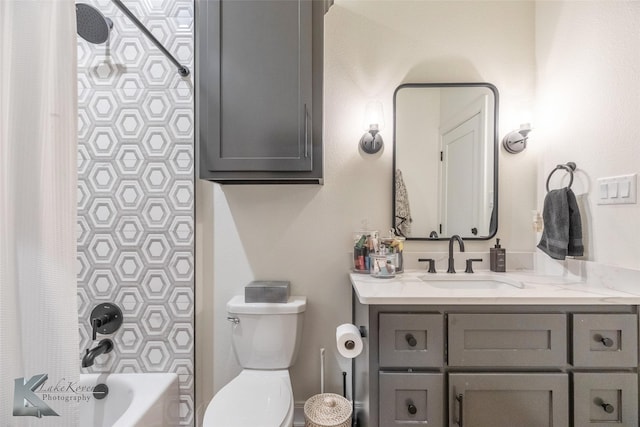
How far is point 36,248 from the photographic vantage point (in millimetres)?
699

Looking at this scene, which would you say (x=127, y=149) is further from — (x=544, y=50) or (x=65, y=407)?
(x=544, y=50)

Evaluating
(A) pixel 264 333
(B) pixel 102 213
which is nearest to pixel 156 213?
(B) pixel 102 213

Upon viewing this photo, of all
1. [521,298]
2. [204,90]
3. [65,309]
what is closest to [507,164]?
[521,298]

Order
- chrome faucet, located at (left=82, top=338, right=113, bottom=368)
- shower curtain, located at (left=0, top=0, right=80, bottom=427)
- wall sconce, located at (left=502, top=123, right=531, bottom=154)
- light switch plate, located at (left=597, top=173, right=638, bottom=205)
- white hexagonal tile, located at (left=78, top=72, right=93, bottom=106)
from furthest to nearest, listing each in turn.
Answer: wall sconce, located at (left=502, top=123, right=531, bottom=154) < white hexagonal tile, located at (left=78, top=72, right=93, bottom=106) < chrome faucet, located at (left=82, top=338, right=113, bottom=368) < light switch plate, located at (left=597, top=173, right=638, bottom=205) < shower curtain, located at (left=0, top=0, right=80, bottom=427)

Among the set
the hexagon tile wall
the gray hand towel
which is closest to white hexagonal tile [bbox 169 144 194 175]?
the hexagon tile wall

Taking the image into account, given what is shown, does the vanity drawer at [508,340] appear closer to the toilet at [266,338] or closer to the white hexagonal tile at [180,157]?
the toilet at [266,338]

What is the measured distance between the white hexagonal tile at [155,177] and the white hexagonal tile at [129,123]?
179 millimetres

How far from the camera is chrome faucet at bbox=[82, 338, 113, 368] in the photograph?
59.7 inches

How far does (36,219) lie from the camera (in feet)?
2.29

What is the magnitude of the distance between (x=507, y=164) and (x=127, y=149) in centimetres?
208

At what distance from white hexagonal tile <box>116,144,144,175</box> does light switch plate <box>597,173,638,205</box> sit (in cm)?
219

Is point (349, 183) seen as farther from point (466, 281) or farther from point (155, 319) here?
point (155, 319)

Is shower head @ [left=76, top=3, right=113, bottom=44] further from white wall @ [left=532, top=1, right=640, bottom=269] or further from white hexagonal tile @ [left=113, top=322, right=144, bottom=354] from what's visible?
white wall @ [left=532, top=1, right=640, bottom=269]

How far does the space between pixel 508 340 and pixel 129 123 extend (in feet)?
6.58
